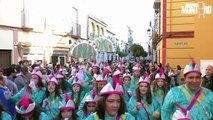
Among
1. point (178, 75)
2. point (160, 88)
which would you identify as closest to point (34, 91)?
point (160, 88)

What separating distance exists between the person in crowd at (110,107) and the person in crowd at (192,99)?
100cm

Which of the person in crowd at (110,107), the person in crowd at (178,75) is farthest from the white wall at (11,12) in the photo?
the person in crowd at (110,107)

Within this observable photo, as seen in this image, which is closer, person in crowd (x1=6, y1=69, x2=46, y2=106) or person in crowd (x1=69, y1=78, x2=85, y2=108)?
person in crowd (x1=6, y1=69, x2=46, y2=106)

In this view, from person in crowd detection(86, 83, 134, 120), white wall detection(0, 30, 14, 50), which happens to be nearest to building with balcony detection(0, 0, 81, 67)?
white wall detection(0, 30, 14, 50)

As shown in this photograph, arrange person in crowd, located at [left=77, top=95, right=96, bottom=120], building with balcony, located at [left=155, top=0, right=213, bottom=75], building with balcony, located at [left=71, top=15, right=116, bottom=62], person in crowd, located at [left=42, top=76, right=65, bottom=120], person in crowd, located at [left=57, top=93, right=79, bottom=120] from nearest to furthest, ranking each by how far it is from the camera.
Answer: person in crowd, located at [left=57, top=93, right=79, bottom=120] → person in crowd, located at [left=77, top=95, right=96, bottom=120] → person in crowd, located at [left=42, top=76, right=65, bottom=120] → building with balcony, located at [left=155, top=0, right=213, bottom=75] → building with balcony, located at [left=71, top=15, right=116, bottom=62]

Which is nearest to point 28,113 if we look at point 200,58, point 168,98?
point 168,98

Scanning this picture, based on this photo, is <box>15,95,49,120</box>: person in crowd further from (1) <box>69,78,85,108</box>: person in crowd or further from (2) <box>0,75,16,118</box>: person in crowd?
(1) <box>69,78,85,108</box>: person in crowd

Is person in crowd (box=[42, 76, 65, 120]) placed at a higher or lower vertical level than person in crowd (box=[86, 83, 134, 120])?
lower

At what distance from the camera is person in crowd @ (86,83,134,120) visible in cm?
383

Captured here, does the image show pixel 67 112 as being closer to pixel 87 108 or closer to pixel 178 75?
pixel 87 108

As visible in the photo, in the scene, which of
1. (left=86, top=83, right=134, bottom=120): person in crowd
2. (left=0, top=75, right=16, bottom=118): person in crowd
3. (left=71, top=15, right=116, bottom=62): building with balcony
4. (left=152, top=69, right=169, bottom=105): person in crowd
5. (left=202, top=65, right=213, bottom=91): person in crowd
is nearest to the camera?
(left=86, top=83, right=134, bottom=120): person in crowd

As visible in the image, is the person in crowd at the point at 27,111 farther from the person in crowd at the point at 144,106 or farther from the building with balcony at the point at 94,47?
the building with balcony at the point at 94,47

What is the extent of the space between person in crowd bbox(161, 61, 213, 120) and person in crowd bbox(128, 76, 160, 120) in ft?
4.09

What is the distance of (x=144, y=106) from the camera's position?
20.1ft
